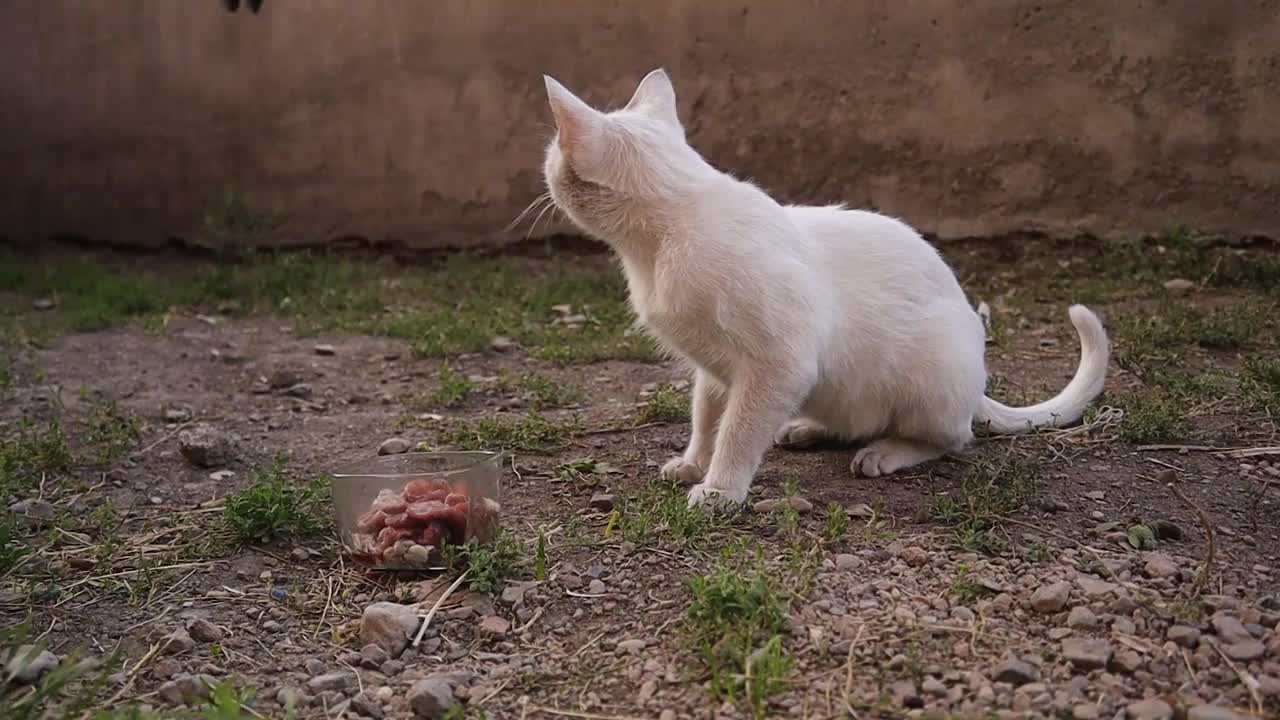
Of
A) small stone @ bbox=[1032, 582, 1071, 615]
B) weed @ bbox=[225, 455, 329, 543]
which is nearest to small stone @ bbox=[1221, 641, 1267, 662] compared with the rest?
small stone @ bbox=[1032, 582, 1071, 615]

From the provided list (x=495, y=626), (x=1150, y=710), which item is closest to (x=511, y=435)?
(x=495, y=626)

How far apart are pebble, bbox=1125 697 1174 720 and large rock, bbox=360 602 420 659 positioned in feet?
4.88

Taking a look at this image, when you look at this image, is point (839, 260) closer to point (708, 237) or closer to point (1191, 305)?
point (708, 237)

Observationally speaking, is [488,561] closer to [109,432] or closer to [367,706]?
[367,706]

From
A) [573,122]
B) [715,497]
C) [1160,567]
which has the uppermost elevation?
[573,122]

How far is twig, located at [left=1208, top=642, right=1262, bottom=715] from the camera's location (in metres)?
2.06

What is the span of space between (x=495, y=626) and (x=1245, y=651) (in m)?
1.56

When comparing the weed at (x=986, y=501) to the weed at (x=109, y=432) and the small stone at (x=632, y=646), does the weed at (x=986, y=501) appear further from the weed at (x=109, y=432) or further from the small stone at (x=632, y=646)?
the weed at (x=109, y=432)

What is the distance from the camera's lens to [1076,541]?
9.30ft

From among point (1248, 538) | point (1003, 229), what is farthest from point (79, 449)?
point (1003, 229)

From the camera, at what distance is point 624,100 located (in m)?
6.84

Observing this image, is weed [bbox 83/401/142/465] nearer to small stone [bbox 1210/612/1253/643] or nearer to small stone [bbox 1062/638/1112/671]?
small stone [bbox 1062/638/1112/671]

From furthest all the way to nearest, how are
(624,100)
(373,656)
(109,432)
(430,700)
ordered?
(624,100) → (109,432) → (373,656) → (430,700)

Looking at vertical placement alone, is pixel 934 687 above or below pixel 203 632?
above
